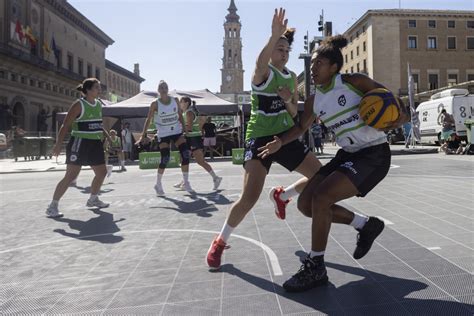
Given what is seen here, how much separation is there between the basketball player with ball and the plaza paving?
0.27 meters

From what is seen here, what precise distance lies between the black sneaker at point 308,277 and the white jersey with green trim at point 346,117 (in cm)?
88

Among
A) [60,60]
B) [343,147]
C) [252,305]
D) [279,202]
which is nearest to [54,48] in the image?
[60,60]

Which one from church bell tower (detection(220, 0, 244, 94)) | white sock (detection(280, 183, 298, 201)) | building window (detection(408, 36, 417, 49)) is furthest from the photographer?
church bell tower (detection(220, 0, 244, 94))

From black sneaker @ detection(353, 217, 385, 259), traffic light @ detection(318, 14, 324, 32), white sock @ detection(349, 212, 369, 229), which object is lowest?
black sneaker @ detection(353, 217, 385, 259)

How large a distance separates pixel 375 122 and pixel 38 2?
49.1m

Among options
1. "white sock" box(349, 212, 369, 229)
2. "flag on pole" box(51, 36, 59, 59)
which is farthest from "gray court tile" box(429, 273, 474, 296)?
"flag on pole" box(51, 36, 59, 59)

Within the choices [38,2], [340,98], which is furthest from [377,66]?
[340,98]

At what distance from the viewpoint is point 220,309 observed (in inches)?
95.8

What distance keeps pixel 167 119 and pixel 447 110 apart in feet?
59.6

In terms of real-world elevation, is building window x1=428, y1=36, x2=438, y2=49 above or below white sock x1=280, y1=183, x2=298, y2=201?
above

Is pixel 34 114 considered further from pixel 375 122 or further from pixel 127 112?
pixel 375 122

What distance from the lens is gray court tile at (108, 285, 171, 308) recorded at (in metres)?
2.57

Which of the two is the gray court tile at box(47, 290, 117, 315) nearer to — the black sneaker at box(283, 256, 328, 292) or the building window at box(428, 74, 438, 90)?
the black sneaker at box(283, 256, 328, 292)

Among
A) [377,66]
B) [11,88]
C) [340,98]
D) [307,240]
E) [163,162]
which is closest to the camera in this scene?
[340,98]
